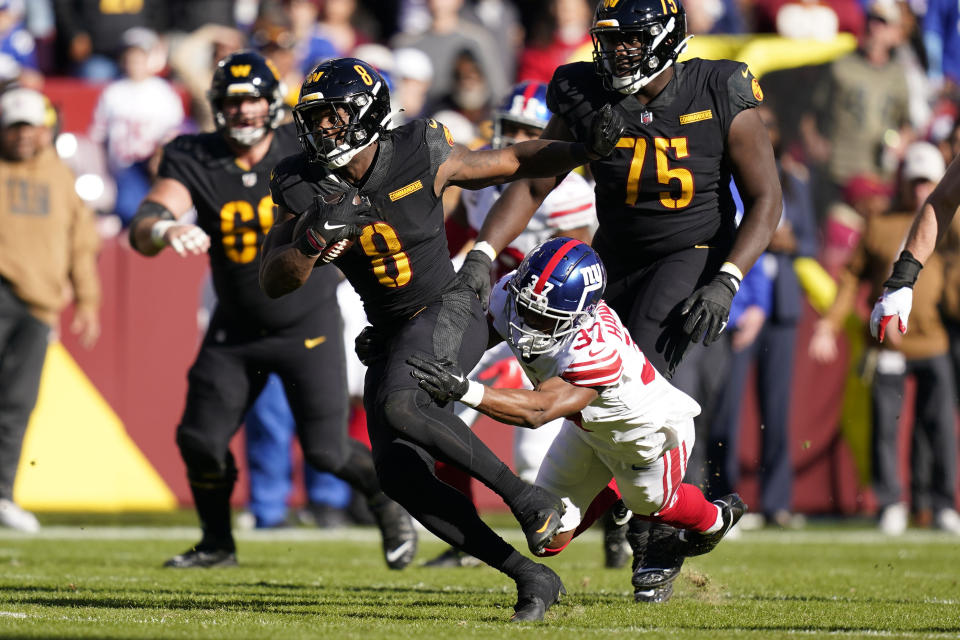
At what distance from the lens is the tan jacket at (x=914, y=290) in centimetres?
953

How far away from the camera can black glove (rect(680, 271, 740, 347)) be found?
5238 millimetres

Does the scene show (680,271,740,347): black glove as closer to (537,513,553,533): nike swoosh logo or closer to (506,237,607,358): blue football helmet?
(506,237,607,358): blue football helmet

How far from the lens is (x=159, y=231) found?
630cm

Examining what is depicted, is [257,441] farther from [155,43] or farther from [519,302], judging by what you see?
[519,302]

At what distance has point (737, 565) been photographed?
7.32 m

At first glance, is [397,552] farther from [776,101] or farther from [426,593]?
[776,101]

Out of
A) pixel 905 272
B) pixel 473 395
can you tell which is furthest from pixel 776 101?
pixel 473 395

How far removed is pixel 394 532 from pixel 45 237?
3.35 meters

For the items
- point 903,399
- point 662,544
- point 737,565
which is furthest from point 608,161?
point 903,399

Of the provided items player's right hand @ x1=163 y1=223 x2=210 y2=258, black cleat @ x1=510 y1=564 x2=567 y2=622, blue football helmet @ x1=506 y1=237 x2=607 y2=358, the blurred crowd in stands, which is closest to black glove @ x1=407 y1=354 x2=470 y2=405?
blue football helmet @ x1=506 y1=237 x2=607 y2=358

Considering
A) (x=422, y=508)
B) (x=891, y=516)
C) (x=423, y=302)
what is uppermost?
(x=423, y=302)

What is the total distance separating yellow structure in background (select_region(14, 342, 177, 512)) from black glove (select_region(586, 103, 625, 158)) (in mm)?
5506

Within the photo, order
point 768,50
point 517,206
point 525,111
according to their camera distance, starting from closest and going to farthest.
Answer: point 517,206, point 525,111, point 768,50

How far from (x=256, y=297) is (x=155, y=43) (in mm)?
5539
